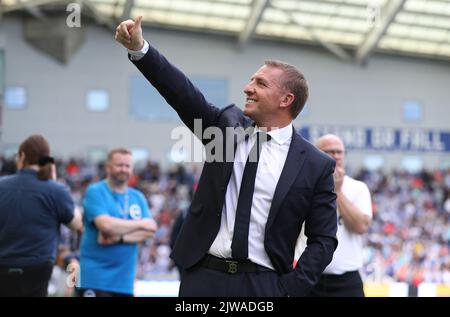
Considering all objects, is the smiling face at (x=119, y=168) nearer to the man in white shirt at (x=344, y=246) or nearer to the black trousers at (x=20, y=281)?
the black trousers at (x=20, y=281)

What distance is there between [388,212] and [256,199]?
73.8 ft

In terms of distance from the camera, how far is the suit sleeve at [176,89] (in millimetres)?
3039

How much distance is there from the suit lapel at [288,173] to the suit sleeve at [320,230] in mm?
138

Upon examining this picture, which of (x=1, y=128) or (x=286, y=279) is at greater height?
(x=1, y=128)

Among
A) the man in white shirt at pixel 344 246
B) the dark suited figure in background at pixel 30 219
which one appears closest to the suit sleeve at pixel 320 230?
the man in white shirt at pixel 344 246

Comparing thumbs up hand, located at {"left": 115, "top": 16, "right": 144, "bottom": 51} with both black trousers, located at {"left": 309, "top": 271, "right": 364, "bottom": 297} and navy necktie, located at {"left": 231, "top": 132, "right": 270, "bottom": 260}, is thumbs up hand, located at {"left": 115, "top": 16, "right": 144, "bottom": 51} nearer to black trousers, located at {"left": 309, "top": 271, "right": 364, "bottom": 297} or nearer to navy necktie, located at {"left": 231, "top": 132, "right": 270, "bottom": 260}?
navy necktie, located at {"left": 231, "top": 132, "right": 270, "bottom": 260}

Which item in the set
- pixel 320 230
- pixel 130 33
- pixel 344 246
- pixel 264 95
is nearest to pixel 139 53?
pixel 130 33

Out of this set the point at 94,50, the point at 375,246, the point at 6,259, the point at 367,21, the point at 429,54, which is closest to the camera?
the point at 6,259

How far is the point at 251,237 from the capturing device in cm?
315

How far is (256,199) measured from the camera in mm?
3186

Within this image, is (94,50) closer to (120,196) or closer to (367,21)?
(367,21)

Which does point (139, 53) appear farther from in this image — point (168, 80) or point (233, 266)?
point (233, 266)
